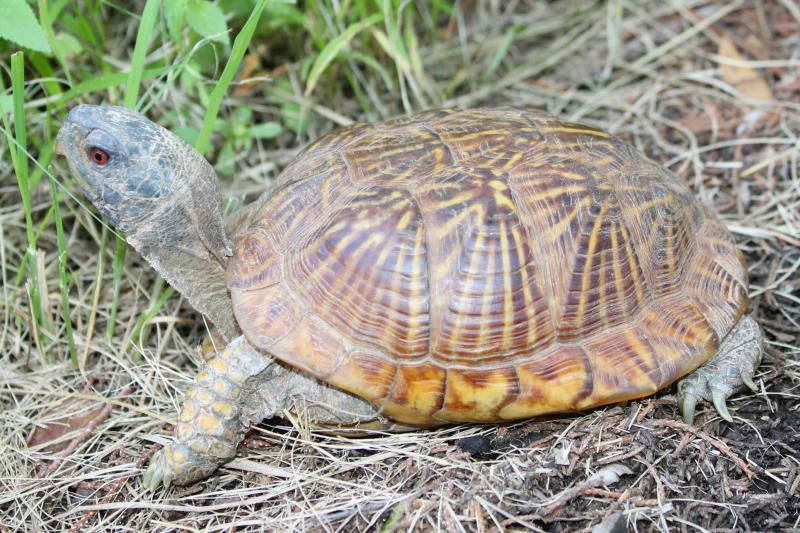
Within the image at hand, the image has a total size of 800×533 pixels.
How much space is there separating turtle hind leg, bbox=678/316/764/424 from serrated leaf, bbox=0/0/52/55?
8.71 ft

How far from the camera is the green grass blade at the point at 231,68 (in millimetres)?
2834

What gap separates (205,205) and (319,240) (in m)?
0.47

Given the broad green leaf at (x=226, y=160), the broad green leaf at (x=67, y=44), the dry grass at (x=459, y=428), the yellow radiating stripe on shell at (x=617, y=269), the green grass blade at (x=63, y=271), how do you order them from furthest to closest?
the broad green leaf at (x=226, y=160), the broad green leaf at (x=67, y=44), the green grass blade at (x=63, y=271), the yellow radiating stripe on shell at (x=617, y=269), the dry grass at (x=459, y=428)

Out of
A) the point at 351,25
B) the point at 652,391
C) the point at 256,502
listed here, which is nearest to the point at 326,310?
the point at 256,502

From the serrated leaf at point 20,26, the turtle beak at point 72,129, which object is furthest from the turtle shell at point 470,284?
the serrated leaf at point 20,26

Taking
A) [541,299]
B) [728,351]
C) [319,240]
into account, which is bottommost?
[728,351]

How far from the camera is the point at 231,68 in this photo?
2.96 metres

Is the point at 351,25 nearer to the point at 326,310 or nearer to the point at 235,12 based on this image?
the point at 235,12

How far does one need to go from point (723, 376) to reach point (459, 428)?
3.41ft

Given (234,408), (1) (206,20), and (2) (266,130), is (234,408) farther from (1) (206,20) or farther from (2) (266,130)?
(2) (266,130)

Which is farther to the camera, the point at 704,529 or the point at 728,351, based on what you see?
the point at 728,351

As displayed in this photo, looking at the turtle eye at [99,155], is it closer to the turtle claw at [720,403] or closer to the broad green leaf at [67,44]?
the broad green leaf at [67,44]

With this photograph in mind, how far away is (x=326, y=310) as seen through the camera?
2637mm

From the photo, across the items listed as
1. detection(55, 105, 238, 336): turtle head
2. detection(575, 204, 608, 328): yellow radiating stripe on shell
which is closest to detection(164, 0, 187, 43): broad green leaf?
detection(55, 105, 238, 336): turtle head
